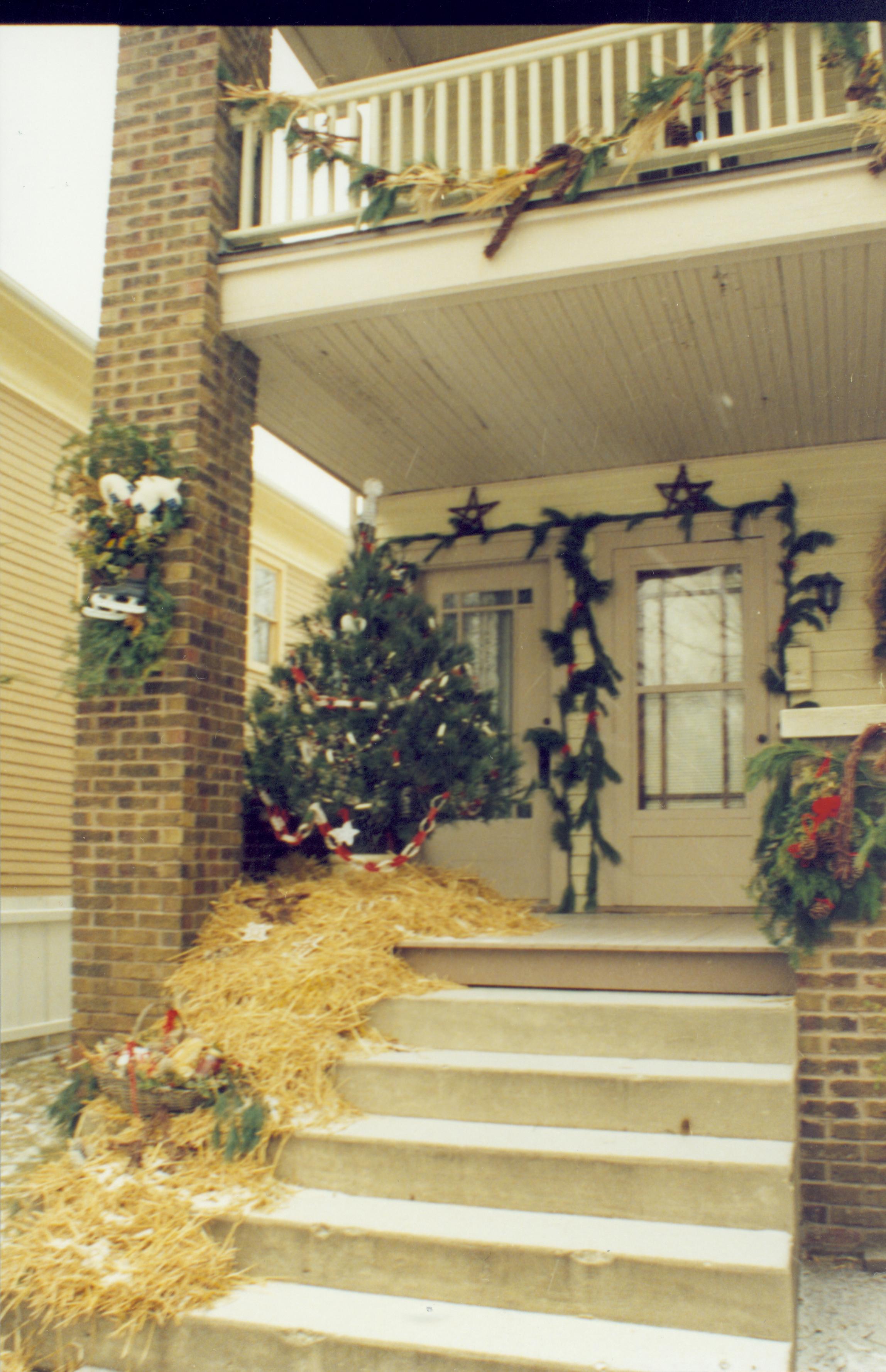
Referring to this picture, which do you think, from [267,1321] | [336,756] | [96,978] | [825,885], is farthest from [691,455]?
[267,1321]

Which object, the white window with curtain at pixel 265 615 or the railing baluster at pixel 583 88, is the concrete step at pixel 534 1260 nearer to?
the railing baluster at pixel 583 88

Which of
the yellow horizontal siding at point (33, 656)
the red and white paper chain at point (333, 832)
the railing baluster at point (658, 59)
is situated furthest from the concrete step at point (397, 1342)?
the yellow horizontal siding at point (33, 656)

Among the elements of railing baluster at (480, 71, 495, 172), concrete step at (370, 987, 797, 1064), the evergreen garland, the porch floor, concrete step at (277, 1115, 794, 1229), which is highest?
railing baluster at (480, 71, 495, 172)

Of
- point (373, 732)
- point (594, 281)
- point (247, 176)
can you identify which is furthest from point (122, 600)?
point (594, 281)

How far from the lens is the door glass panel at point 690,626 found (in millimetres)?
5605

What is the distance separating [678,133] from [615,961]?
10.1 feet

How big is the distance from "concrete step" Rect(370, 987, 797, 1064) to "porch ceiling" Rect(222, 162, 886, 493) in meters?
A: 2.70

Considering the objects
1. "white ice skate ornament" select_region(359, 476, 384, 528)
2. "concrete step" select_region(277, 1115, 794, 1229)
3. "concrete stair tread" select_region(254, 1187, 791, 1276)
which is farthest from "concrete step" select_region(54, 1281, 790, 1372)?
"white ice skate ornament" select_region(359, 476, 384, 528)

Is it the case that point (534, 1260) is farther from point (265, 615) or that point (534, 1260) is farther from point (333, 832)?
point (265, 615)

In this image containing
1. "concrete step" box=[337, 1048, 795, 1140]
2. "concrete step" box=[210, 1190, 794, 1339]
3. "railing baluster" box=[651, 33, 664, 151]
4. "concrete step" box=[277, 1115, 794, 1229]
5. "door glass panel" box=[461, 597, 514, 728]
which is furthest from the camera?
"door glass panel" box=[461, 597, 514, 728]

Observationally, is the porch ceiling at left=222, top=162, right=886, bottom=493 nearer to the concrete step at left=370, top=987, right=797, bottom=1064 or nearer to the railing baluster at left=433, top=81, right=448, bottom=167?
the railing baluster at left=433, top=81, right=448, bottom=167

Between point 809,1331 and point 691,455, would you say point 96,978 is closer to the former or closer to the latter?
point 809,1331

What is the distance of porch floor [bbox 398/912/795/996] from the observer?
3355mm

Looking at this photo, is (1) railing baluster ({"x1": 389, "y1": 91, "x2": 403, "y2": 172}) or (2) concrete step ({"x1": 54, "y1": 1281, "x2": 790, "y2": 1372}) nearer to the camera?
(2) concrete step ({"x1": 54, "y1": 1281, "x2": 790, "y2": 1372})
